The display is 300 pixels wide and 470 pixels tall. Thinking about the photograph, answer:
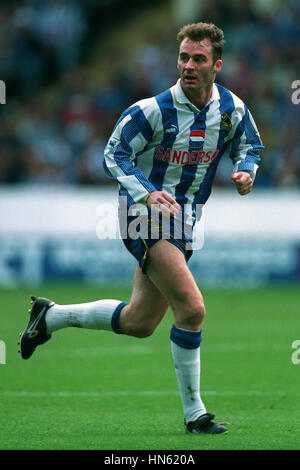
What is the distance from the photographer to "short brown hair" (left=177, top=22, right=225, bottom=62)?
5.62 metres

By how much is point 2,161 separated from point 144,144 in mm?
11395

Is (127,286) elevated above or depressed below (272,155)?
below

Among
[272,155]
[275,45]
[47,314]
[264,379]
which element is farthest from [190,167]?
[275,45]

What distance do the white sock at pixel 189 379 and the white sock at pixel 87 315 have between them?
1.98 feet

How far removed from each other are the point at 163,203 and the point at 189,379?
3.36 feet

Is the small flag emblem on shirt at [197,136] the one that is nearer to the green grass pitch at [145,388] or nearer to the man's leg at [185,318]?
the man's leg at [185,318]

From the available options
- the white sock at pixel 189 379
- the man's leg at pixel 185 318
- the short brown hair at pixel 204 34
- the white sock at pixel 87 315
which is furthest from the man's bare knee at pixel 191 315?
the short brown hair at pixel 204 34

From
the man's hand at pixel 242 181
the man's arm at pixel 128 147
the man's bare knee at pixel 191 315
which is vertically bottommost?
the man's bare knee at pixel 191 315

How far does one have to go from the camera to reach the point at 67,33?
20.4 metres

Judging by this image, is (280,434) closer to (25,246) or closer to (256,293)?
(256,293)

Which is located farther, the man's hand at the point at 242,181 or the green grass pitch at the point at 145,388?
the man's hand at the point at 242,181

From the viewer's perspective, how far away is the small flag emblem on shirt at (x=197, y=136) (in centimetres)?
578

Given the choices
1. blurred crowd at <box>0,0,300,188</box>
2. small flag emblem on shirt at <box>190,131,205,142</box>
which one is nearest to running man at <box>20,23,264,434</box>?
small flag emblem on shirt at <box>190,131,205,142</box>

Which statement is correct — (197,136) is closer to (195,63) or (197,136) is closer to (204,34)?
(195,63)
